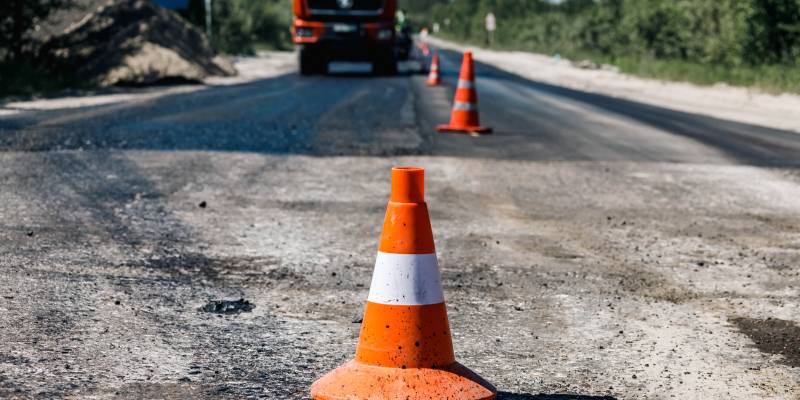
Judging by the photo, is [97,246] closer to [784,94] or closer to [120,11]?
[784,94]

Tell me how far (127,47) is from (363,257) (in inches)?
803

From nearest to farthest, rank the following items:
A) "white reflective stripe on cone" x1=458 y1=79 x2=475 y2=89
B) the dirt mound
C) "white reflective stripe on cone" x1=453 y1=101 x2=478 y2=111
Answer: "white reflective stripe on cone" x1=458 y1=79 x2=475 y2=89 → "white reflective stripe on cone" x1=453 y1=101 x2=478 y2=111 → the dirt mound

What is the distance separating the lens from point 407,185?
369cm

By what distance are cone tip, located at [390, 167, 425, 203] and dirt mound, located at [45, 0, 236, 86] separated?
20169mm

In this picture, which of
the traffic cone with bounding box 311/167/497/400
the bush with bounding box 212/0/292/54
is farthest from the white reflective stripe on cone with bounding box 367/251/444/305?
the bush with bounding box 212/0/292/54

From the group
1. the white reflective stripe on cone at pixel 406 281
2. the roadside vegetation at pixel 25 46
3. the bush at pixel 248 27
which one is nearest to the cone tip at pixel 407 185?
the white reflective stripe on cone at pixel 406 281

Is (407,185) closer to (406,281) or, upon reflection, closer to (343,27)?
(406,281)

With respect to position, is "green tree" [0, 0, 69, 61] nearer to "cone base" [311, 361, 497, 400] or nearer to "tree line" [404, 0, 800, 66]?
"tree line" [404, 0, 800, 66]

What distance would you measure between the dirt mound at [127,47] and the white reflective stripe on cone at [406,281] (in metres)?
20.2

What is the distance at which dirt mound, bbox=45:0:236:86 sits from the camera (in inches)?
947

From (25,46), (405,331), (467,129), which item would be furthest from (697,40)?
(405,331)

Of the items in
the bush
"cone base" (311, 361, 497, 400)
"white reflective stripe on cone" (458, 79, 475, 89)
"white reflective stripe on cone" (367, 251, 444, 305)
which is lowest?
the bush

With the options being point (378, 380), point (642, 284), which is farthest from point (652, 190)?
point (378, 380)

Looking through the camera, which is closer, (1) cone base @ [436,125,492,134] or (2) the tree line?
(1) cone base @ [436,125,492,134]
